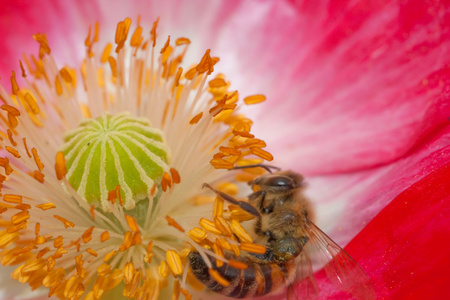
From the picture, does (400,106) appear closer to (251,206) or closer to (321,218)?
(321,218)

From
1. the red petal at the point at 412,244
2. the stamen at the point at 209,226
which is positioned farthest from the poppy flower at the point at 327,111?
the stamen at the point at 209,226

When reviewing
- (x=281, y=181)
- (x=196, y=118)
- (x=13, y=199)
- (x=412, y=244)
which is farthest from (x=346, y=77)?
(x=13, y=199)

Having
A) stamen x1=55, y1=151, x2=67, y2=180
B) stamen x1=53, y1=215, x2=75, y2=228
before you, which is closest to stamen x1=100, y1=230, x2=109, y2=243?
stamen x1=53, y1=215, x2=75, y2=228

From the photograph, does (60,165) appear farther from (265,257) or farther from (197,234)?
(265,257)

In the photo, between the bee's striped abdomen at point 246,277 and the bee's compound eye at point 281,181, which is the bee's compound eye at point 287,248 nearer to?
the bee's striped abdomen at point 246,277

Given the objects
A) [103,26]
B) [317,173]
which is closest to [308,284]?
[317,173]

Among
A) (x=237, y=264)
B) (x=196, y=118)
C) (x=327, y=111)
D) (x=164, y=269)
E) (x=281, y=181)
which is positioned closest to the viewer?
(x=237, y=264)
